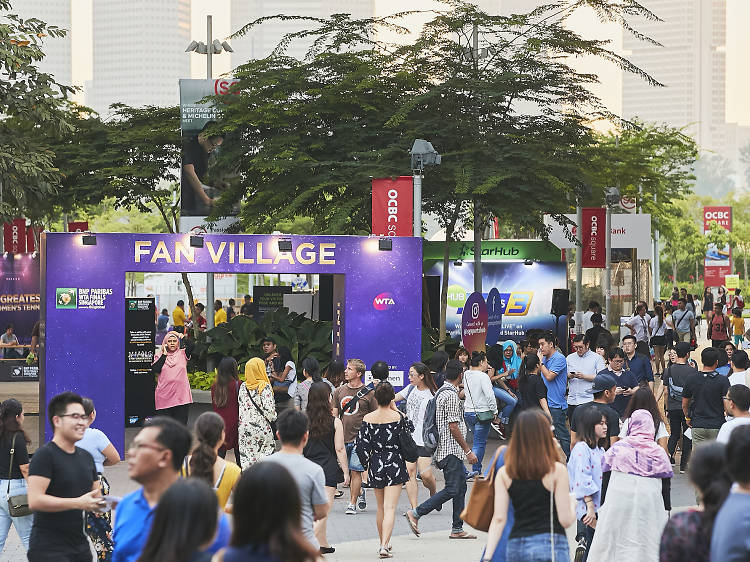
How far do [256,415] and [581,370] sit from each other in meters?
4.59

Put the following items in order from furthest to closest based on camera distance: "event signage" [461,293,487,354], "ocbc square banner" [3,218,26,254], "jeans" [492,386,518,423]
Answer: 1. "ocbc square banner" [3,218,26,254]
2. "event signage" [461,293,487,354]
3. "jeans" [492,386,518,423]

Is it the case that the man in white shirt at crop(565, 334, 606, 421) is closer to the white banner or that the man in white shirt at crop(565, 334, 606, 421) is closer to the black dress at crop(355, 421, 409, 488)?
the black dress at crop(355, 421, 409, 488)

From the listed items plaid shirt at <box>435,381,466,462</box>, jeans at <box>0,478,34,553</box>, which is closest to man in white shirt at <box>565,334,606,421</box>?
plaid shirt at <box>435,381,466,462</box>

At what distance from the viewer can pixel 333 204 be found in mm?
23047

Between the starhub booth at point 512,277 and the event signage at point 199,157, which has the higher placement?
the event signage at point 199,157

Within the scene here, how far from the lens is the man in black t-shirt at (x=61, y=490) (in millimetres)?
6668

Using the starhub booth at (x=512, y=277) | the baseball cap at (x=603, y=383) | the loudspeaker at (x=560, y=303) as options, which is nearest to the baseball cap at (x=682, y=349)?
the baseball cap at (x=603, y=383)

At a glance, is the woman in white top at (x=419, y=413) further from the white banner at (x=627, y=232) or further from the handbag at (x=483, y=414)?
the white banner at (x=627, y=232)

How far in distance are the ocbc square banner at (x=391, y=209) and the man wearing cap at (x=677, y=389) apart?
193 inches

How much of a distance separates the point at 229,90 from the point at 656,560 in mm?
17524

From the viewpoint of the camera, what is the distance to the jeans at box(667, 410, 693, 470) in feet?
48.5

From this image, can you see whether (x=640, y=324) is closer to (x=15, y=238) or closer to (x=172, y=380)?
(x=172, y=380)

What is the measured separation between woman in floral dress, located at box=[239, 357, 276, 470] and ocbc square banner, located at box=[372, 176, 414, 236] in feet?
21.5

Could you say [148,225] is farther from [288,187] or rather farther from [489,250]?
[288,187]
